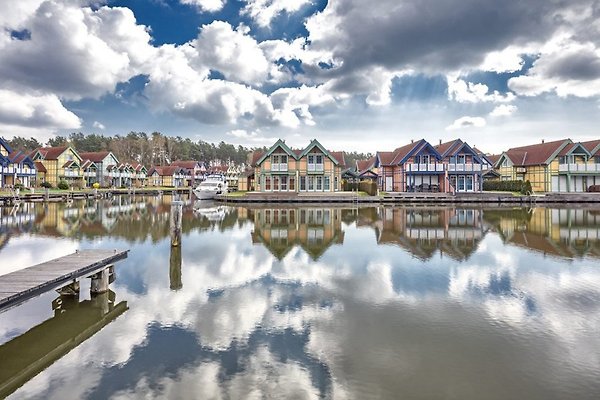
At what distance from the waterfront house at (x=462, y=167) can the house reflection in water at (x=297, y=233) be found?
30.9 m

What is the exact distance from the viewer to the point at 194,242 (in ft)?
68.6

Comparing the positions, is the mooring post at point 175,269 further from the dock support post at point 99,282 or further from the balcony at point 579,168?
the balcony at point 579,168

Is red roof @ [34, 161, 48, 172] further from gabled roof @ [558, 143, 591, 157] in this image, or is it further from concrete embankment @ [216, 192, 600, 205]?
gabled roof @ [558, 143, 591, 157]

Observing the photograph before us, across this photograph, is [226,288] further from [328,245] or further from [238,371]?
[328,245]

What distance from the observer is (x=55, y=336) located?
886cm

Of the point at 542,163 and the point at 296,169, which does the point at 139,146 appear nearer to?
the point at 296,169

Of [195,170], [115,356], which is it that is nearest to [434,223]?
[115,356]

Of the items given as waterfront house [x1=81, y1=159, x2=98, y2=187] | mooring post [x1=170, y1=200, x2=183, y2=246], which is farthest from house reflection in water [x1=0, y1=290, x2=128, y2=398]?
waterfront house [x1=81, y1=159, x2=98, y2=187]

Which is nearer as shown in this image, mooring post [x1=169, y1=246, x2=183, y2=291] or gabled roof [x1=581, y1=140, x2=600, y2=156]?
mooring post [x1=169, y1=246, x2=183, y2=291]

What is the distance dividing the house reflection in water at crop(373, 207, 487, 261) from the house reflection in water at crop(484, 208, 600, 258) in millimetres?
1711

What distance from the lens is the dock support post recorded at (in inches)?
458

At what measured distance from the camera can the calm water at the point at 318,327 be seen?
674cm

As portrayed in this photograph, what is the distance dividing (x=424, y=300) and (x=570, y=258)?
31.7 feet

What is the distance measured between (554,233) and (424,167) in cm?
3351
